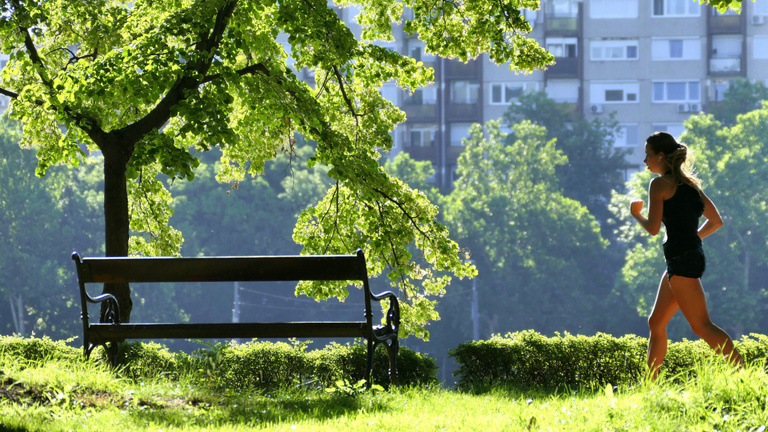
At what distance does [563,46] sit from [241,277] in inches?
2626

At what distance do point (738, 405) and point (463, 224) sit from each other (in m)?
59.0

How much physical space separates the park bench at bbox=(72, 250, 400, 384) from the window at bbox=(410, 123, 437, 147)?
211ft

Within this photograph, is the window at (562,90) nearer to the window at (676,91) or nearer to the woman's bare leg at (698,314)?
the window at (676,91)

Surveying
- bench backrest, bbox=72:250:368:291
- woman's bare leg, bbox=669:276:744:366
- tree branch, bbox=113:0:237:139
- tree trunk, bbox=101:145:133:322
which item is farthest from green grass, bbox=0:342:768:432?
tree branch, bbox=113:0:237:139

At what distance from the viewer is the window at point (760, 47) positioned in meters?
68.2

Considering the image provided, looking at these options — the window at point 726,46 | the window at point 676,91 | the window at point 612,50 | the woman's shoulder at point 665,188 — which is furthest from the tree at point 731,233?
the woman's shoulder at point 665,188

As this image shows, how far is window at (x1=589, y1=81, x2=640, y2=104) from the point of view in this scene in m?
71.2

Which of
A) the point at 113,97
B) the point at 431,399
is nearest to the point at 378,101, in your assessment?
the point at 113,97

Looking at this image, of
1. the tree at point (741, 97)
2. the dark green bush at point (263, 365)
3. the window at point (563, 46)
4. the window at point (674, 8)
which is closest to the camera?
the dark green bush at point (263, 365)

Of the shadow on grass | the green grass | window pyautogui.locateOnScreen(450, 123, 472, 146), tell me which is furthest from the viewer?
window pyautogui.locateOnScreen(450, 123, 472, 146)

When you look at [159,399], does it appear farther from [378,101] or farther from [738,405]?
[378,101]

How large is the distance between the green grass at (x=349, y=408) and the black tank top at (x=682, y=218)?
779mm

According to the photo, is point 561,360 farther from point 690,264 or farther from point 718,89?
point 718,89

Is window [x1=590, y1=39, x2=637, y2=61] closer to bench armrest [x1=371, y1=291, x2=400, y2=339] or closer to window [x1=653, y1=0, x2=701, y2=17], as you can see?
window [x1=653, y1=0, x2=701, y2=17]
